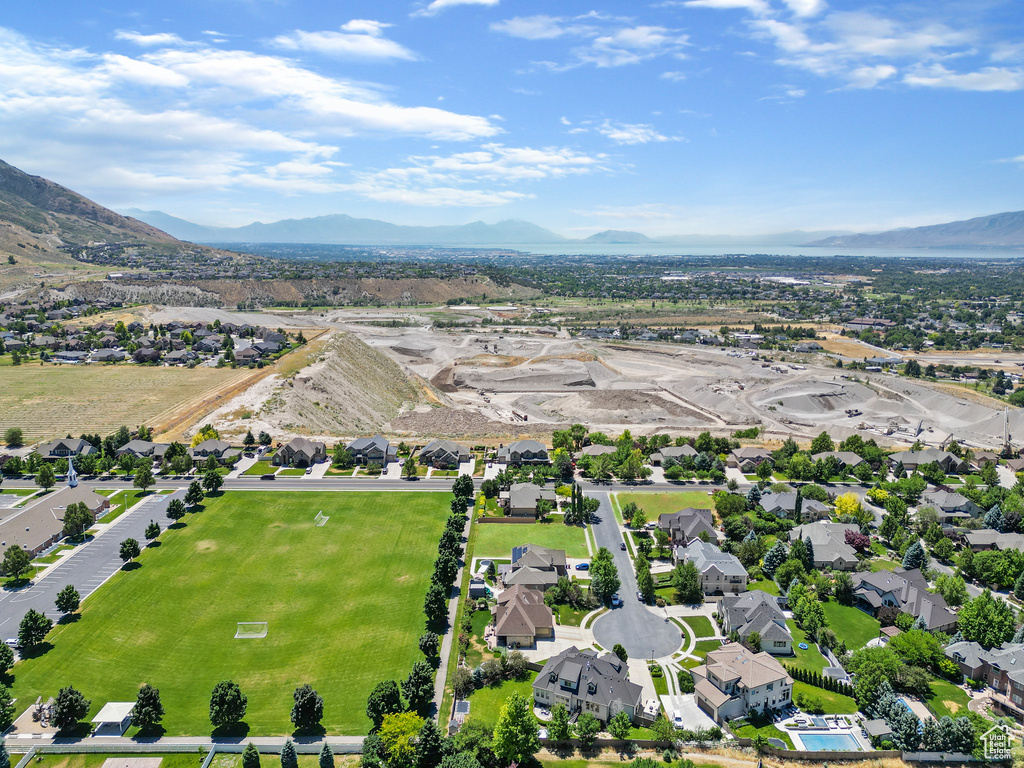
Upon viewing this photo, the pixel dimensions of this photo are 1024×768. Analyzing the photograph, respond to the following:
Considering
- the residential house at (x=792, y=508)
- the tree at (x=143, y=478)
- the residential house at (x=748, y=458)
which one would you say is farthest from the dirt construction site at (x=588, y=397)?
the residential house at (x=792, y=508)

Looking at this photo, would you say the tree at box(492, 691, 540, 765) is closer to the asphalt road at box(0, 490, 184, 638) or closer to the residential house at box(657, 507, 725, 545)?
the residential house at box(657, 507, 725, 545)

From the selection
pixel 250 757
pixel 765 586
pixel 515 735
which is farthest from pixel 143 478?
pixel 765 586

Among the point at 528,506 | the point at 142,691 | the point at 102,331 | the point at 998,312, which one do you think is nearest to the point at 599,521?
the point at 528,506

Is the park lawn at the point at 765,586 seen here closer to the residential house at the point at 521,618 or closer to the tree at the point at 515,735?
the residential house at the point at 521,618

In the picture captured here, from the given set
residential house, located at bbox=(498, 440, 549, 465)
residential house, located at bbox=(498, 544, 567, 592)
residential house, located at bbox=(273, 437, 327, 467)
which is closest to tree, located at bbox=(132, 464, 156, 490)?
residential house, located at bbox=(273, 437, 327, 467)

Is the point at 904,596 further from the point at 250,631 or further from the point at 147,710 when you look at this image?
the point at 147,710

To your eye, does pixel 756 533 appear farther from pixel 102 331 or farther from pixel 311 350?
pixel 102 331
